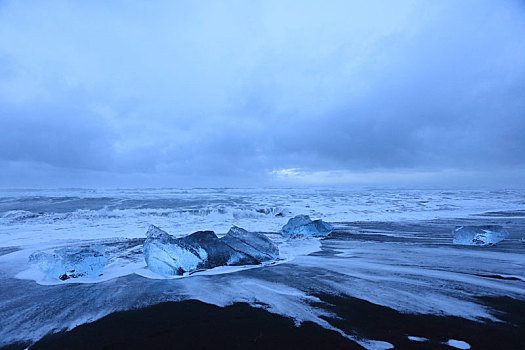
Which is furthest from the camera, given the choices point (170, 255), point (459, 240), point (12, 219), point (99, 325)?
point (12, 219)

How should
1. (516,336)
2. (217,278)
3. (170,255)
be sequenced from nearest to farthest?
(516,336), (217,278), (170,255)

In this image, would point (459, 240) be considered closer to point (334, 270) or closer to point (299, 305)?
point (334, 270)

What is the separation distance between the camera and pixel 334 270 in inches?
184

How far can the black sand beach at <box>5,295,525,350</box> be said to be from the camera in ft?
7.88

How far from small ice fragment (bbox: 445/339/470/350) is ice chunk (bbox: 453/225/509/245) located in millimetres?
5228

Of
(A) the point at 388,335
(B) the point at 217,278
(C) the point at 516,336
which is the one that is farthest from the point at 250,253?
(C) the point at 516,336

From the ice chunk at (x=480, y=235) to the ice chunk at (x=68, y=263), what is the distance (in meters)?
7.97

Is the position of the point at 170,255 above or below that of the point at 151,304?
above

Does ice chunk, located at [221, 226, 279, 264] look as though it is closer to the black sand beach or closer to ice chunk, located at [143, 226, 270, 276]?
ice chunk, located at [143, 226, 270, 276]

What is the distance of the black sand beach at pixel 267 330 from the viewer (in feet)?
7.88

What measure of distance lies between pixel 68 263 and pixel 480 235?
850 cm

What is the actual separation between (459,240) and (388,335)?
18.4 ft

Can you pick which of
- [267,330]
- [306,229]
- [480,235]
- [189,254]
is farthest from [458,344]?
[306,229]

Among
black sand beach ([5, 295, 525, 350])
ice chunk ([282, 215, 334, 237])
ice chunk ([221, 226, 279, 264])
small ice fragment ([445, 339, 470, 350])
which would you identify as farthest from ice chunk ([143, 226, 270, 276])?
ice chunk ([282, 215, 334, 237])
